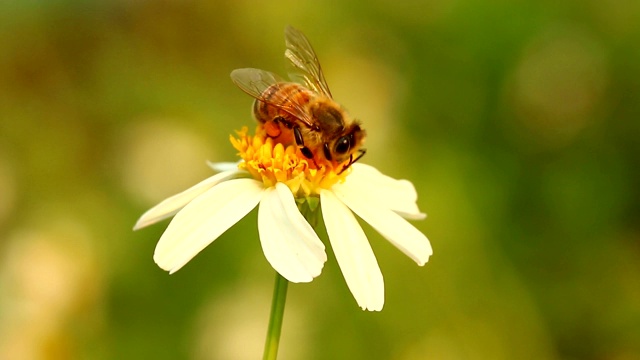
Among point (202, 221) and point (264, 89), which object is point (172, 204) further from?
point (264, 89)

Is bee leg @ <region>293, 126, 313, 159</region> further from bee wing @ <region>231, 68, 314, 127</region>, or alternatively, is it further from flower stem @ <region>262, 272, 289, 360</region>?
flower stem @ <region>262, 272, 289, 360</region>

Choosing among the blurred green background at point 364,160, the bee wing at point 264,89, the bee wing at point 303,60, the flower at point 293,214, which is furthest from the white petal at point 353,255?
the blurred green background at point 364,160

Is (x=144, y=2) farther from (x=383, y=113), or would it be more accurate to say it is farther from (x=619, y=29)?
(x=619, y=29)

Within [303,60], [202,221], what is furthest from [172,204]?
[303,60]

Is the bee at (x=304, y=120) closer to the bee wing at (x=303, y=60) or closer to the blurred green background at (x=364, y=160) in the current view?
the bee wing at (x=303, y=60)

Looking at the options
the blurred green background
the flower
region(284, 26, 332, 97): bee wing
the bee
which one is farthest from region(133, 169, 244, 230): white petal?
the blurred green background

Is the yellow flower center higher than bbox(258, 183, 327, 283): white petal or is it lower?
higher

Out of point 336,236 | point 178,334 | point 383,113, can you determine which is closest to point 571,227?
point 383,113
